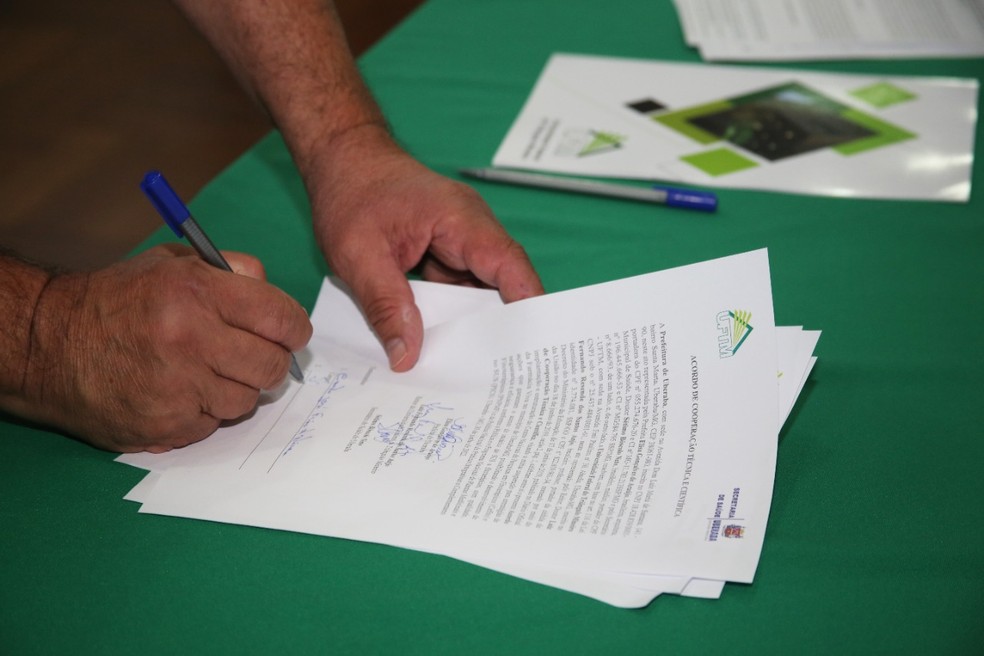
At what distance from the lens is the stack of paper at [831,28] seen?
1.33 meters


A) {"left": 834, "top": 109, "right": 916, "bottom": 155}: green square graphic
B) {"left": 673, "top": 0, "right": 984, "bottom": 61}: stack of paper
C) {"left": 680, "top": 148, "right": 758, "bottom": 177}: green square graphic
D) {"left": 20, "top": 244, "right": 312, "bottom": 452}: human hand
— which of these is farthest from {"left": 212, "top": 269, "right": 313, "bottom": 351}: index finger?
{"left": 673, "top": 0, "right": 984, "bottom": 61}: stack of paper

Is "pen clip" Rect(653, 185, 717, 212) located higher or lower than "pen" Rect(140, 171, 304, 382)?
lower

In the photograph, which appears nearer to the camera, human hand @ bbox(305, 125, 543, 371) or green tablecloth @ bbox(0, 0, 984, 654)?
green tablecloth @ bbox(0, 0, 984, 654)

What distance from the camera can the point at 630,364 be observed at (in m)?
0.76

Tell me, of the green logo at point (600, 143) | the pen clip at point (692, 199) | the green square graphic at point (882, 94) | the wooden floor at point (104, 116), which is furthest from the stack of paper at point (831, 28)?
the wooden floor at point (104, 116)

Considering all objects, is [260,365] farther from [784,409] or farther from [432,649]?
[784,409]

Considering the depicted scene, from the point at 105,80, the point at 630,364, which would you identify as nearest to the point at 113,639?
the point at 630,364

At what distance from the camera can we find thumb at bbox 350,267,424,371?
2.75ft

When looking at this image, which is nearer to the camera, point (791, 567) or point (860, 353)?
point (791, 567)

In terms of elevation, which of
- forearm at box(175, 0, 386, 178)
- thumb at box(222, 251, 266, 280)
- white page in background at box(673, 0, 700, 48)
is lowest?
white page in background at box(673, 0, 700, 48)

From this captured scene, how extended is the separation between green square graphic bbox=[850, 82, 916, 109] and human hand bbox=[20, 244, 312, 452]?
85 cm

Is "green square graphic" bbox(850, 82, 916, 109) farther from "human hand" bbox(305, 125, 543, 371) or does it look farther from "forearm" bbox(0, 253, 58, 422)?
"forearm" bbox(0, 253, 58, 422)

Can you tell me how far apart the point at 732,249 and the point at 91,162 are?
2.01 meters
